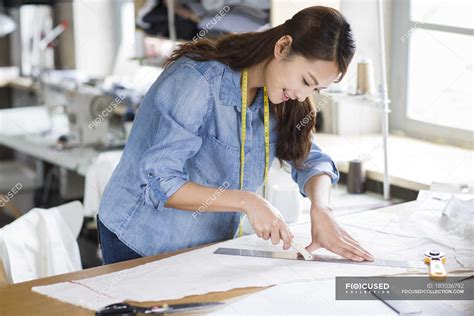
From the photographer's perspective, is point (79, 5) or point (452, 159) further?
point (79, 5)

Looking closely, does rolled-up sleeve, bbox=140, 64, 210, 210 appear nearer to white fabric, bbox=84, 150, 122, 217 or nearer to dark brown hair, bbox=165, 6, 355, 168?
dark brown hair, bbox=165, 6, 355, 168

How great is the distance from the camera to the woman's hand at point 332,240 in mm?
1891

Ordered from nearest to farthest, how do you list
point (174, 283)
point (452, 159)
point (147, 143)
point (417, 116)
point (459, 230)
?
point (174, 283) → point (147, 143) → point (459, 230) → point (452, 159) → point (417, 116)

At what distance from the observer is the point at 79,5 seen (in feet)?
17.6

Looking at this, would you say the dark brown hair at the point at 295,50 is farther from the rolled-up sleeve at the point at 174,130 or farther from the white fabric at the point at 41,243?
the white fabric at the point at 41,243

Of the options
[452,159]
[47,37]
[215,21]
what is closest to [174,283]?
[452,159]

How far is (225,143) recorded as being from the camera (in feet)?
6.46

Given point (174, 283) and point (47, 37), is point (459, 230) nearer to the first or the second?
point (174, 283)

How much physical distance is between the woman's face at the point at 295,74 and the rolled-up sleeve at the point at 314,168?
316 mm

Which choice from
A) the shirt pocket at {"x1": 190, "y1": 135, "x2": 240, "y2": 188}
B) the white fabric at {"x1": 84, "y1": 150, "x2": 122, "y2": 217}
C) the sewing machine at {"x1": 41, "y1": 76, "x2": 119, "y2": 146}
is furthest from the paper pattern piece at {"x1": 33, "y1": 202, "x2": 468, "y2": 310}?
the sewing machine at {"x1": 41, "y1": 76, "x2": 119, "y2": 146}

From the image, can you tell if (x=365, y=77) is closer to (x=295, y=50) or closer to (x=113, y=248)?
(x=295, y=50)

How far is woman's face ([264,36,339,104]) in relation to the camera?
1.81 m

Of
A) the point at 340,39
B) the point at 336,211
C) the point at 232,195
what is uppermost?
the point at 340,39

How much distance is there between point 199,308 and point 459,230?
0.84 m
